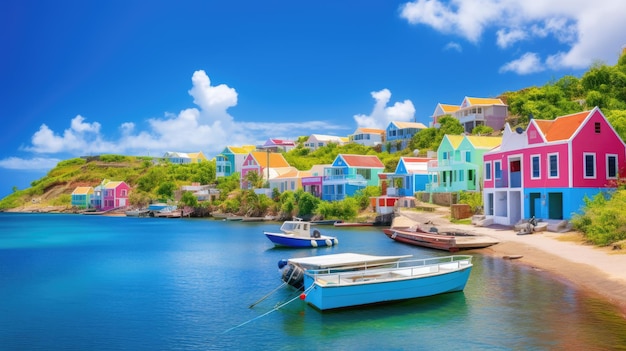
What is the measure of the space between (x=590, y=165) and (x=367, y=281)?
83.8 ft

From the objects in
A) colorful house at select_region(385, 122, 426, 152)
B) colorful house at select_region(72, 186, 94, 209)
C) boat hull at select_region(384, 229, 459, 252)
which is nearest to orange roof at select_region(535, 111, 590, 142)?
boat hull at select_region(384, 229, 459, 252)

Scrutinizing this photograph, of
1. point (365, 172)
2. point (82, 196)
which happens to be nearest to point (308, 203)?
point (365, 172)

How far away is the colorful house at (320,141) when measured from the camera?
129 m

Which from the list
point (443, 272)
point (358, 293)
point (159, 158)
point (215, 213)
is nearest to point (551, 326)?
point (443, 272)

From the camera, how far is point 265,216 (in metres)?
82.6

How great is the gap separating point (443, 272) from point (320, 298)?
5739mm

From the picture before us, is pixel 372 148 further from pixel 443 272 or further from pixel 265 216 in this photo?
pixel 443 272

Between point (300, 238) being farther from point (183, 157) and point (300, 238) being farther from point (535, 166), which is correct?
point (183, 157)

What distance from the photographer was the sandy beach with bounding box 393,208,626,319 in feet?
72.4

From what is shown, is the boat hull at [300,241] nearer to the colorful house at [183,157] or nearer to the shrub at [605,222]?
the shrub at [605,222]

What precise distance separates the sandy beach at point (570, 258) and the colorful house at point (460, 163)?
15.4 meters

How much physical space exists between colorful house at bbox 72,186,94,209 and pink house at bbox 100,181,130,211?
393 inches

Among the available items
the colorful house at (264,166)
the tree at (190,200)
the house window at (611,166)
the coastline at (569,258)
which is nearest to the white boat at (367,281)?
the coastline at (569,258)

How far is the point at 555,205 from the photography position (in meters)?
40.2
